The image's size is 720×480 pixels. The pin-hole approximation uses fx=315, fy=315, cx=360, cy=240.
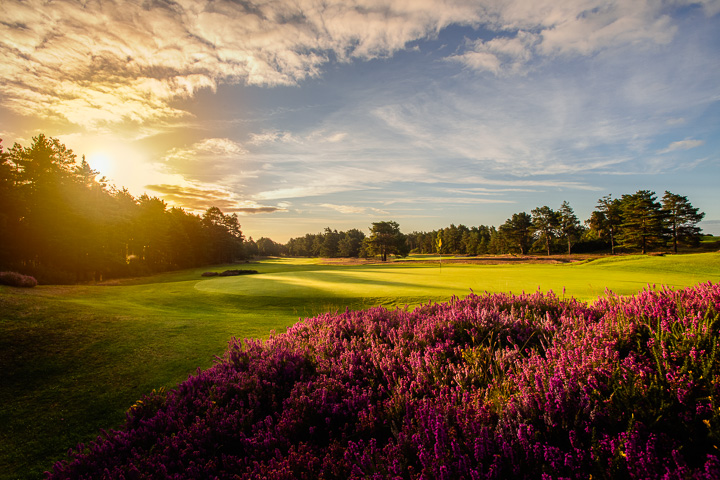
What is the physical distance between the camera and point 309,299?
1579 centimetres

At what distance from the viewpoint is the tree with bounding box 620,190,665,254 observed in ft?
209

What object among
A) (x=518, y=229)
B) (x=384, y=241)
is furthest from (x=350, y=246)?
(x=518, y=229)

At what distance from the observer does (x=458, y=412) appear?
7.54 ft

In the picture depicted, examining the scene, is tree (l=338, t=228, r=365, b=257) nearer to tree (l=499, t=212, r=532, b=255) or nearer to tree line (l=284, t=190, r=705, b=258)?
tree line (l=284, t=190, r=705, b=258)

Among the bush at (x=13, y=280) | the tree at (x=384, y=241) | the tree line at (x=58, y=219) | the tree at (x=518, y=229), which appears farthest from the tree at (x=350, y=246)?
the bush at (x=13, y=280)

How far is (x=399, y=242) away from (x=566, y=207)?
4374 centimetres

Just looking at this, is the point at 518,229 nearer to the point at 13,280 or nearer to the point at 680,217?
the point at 680,217

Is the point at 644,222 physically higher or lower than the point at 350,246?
higher

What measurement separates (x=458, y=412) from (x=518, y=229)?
9936 cm

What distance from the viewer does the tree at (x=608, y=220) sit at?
77812mm

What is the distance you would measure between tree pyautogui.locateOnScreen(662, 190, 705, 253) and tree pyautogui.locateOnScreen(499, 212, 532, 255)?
2896cm

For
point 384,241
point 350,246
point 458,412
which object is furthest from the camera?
point 350,246

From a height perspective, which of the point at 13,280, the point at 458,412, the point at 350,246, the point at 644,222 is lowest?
the point at 13,280

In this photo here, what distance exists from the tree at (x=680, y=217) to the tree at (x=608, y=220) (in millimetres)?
10092
